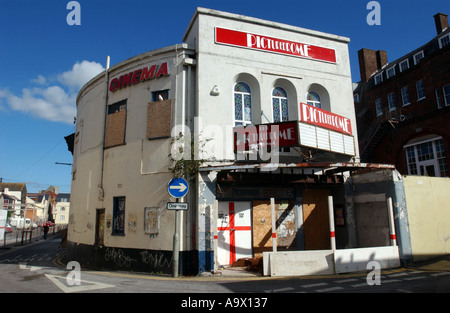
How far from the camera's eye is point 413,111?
2497 centimetres

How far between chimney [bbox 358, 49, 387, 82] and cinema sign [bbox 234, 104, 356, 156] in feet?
70.9

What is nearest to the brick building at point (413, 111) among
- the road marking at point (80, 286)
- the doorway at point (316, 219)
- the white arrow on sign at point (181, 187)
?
the doorway at point (316, 219)

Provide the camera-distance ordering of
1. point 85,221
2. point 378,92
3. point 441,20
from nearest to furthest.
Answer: point 85,221 < point 441,20 < point 378,92

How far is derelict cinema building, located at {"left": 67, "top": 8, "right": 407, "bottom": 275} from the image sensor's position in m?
11.4

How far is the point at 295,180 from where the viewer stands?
1216 centimetres

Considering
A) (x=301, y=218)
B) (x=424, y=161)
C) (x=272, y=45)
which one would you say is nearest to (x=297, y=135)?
(x=301, y=218)

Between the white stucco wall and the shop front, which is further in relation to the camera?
the white stucco wall

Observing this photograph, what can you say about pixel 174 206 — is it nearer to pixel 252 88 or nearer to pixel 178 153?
pixel 178 153

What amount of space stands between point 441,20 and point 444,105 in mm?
8598

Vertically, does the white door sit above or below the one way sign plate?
below

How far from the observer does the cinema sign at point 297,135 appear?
1130 cm

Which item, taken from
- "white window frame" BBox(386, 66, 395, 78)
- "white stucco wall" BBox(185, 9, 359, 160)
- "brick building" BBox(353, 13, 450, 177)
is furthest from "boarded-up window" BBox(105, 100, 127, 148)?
"white window frame" BBox(386, 66, 395, 78)

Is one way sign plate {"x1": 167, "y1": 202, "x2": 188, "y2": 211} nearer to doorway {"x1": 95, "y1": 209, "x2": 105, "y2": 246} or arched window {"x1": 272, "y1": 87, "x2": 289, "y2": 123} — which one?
doorway {"x1": 95, "y1": 209, "x2": 105, "y2": 246}
